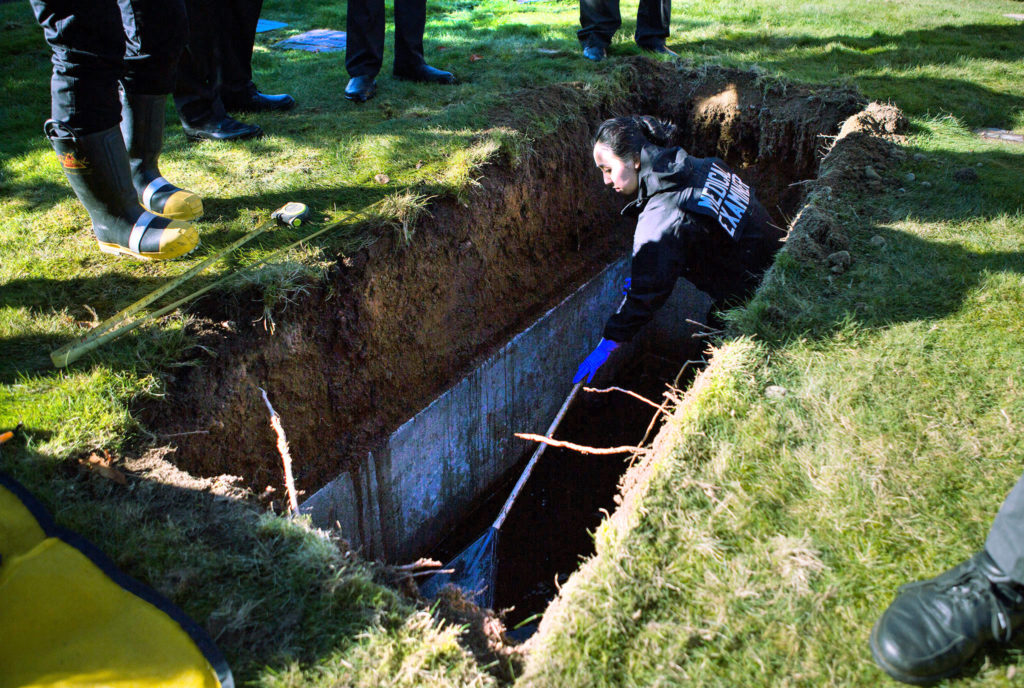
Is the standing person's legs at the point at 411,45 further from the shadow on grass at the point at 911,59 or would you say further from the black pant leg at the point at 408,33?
the shadow on grass at the point at 911,59

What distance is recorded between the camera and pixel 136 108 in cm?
307

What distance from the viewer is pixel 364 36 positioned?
15.8ft

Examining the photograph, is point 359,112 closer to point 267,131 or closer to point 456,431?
point 267,131

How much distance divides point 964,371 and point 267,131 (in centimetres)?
423

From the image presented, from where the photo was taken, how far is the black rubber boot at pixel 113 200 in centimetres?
274

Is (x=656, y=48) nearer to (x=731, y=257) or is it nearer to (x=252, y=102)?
(x=731, y=257)

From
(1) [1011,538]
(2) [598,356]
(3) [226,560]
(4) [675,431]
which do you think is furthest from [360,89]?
(1) [1011,538]

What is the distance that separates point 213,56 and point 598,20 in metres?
3.43

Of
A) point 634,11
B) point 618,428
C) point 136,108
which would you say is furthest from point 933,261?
point 634,11

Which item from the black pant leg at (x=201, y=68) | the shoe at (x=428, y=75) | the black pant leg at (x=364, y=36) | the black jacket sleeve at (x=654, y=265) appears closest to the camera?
the black jacket sleeve at (x=654, y=265)

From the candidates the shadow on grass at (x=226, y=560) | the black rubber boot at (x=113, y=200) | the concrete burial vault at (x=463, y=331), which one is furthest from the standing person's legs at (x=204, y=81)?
the shadow on grass at (x=226, y=560)

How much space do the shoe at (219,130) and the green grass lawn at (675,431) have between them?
0.11 meters

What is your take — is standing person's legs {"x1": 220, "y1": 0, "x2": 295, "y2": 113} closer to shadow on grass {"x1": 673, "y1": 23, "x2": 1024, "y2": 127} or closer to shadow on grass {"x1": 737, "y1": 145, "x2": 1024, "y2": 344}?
shadow on grass {"x1": 737, "y1": 145, "x2": 1024, "y2": 344}

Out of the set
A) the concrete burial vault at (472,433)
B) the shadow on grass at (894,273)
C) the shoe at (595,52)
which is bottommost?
the concrete burial vault at (472,433)
